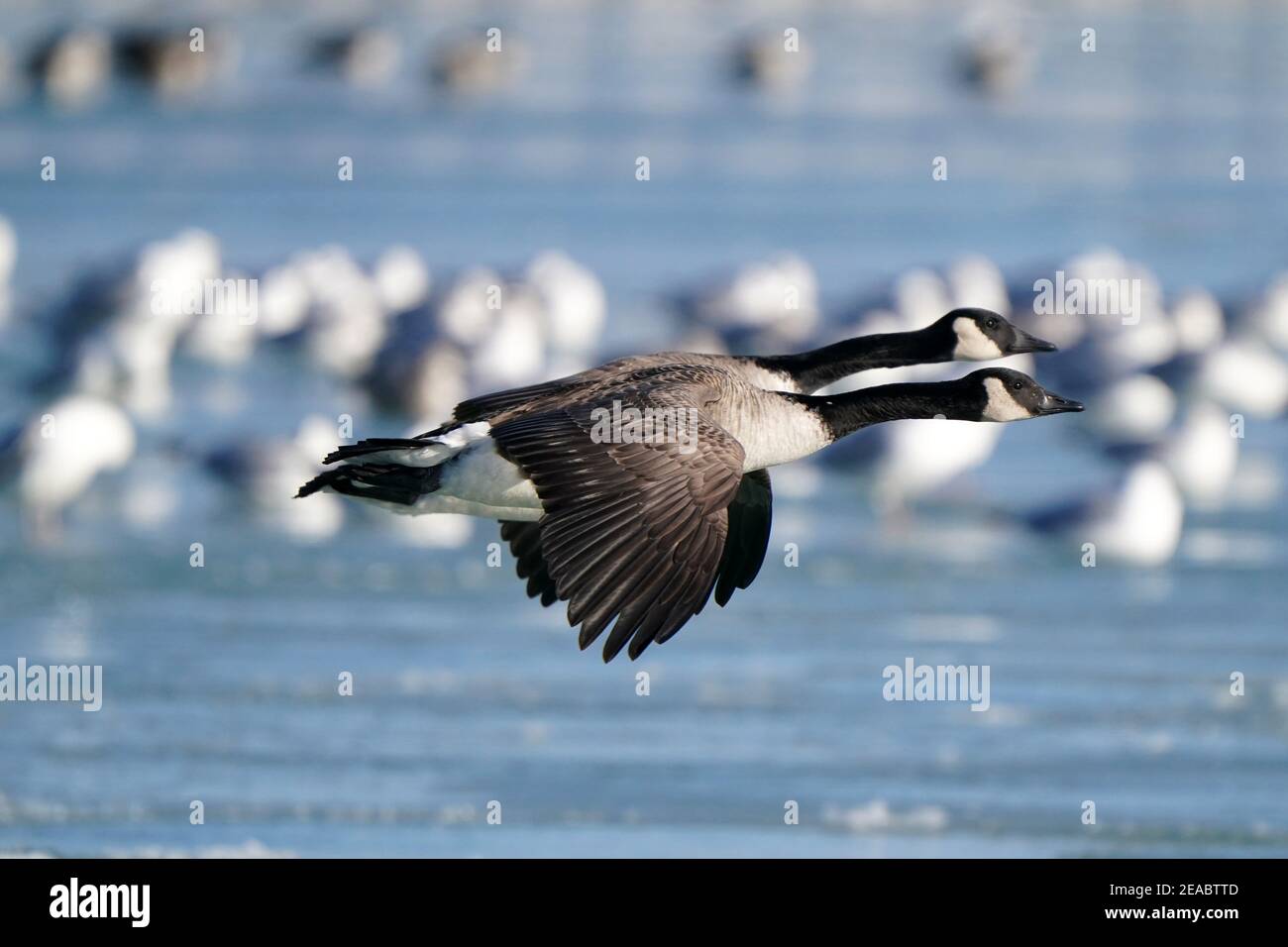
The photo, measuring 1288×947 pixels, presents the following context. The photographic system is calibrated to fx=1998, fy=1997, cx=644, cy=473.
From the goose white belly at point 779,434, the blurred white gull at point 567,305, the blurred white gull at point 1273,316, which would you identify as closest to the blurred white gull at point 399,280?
the blurred white gull at point 567,305

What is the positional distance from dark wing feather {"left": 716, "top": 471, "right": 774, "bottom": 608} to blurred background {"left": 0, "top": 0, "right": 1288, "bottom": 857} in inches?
61.1

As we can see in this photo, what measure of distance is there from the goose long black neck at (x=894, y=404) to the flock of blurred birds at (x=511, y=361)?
4.06 metres

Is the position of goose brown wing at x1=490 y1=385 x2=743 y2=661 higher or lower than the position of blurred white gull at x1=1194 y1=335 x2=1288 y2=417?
lower

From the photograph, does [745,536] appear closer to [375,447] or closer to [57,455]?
[375,447]

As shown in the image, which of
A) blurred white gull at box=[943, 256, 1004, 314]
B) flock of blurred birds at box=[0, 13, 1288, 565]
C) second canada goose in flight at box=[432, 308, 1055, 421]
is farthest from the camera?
blurred white gull at box=[943, 256, 1004, 314]

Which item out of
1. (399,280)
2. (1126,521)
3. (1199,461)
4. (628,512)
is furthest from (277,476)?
(628,512)

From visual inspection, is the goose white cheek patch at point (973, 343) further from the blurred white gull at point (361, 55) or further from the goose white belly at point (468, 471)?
the blurred white gull at point (361, 55)

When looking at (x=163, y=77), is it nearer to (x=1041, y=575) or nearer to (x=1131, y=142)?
(x=1131, y=142)

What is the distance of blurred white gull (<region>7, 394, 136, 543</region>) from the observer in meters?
12.1

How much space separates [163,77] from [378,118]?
112 inches

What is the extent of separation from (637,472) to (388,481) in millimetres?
1299

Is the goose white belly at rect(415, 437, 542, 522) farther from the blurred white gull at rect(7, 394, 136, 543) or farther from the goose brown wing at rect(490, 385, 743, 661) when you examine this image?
the blurred white gull at rect(7, 394, 136, 543)

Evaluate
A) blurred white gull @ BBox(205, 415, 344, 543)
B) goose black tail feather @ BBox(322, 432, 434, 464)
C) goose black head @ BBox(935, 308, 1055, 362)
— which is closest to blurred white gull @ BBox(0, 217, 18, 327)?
blurred white gull @ BBox(205, 415, 344, 543)

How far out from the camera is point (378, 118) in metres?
20.8
